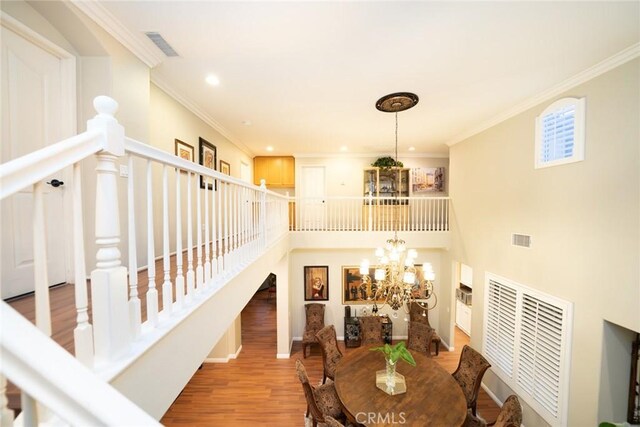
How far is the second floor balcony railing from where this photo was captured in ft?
20.5

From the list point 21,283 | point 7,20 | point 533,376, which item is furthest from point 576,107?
point 21,283

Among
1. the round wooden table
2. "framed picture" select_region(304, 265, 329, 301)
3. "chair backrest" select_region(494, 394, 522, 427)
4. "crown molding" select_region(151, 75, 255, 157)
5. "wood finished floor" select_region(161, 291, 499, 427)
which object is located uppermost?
"crown molding" select_region(151, 75, 255, 157)

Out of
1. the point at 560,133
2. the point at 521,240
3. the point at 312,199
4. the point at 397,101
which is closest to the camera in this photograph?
the point at 560,133

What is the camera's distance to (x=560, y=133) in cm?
335

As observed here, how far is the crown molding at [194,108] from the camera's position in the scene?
330 centimetres

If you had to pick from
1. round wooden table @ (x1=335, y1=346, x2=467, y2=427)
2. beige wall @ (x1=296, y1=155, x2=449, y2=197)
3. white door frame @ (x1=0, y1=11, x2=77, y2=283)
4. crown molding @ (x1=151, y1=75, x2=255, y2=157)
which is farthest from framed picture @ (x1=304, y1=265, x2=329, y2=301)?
white door frame @ (x1=0, y1=11, x2=77, y2=283)

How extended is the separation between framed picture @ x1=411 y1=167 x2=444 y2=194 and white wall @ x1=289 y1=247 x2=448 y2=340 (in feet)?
6.17

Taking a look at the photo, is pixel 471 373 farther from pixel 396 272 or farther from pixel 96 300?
pixel 96 300

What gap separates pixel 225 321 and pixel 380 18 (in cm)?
291

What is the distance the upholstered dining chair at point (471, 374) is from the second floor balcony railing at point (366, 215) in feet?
9.65

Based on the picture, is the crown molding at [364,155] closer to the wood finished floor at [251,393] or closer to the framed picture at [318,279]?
the framed picture at [318,279]

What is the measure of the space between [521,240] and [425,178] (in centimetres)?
374

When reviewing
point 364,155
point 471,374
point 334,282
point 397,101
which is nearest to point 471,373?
point 471,374

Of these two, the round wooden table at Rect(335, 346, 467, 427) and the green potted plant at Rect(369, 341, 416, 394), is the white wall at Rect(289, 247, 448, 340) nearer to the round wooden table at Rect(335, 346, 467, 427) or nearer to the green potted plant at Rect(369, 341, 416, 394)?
the round wooden table at Rect(335, 346, 467, 427)
